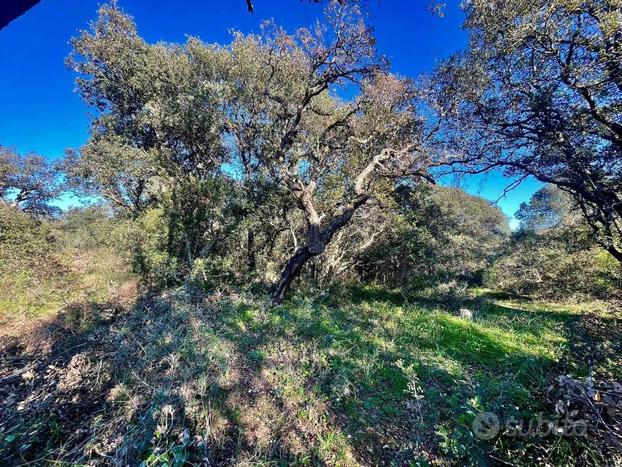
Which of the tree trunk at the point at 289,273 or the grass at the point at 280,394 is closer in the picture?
the grass at the point at 280,394

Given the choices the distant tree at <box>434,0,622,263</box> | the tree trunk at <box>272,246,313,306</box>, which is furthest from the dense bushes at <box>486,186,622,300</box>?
the tree trunk at <box>272,246,313,306</box>

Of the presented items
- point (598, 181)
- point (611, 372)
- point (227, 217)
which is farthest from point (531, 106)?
point (227, 217)

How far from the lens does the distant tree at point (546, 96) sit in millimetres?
4039

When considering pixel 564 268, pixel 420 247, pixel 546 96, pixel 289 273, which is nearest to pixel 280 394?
pixel 289 273

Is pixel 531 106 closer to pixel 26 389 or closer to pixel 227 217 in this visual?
pixel 227 217

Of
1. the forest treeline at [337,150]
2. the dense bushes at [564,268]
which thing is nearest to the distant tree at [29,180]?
the forest treeline at [337,150]

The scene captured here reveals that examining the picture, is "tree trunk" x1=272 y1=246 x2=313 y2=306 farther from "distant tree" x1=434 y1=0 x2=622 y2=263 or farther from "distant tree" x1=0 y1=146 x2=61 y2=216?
"distant tree" x1=0 y1=146 x2=61 y2=216

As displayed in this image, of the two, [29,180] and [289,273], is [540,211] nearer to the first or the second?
[289,273]

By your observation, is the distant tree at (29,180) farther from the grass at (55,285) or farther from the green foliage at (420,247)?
the green foliage at (420,247)

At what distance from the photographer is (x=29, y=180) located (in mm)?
16031

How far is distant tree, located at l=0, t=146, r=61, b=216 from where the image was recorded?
49.4ft

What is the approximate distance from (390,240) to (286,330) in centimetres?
670

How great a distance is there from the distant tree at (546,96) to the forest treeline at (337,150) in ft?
0.11

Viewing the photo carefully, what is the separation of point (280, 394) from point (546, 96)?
23.1ft
